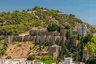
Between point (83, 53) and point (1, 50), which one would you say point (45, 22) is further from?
point (83, 53)

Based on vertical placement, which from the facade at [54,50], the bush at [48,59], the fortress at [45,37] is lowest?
the bush at [48,59]

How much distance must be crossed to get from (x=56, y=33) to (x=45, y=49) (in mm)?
4142

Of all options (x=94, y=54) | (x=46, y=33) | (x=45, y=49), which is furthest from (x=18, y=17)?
(x=94, y=54)

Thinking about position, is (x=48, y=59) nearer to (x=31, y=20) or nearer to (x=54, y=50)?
(x=54, y=50)

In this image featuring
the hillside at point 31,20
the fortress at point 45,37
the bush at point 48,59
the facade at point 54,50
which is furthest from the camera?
A: the hillside at point 31,20

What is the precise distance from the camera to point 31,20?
6153 centimetres

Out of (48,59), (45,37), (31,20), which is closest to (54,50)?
(48,59)

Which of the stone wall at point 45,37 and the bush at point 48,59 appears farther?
the stone wall at point 45,37

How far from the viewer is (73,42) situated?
123ft

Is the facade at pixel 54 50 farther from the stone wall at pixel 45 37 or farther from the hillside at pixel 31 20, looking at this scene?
the hillside at pixel 31 20

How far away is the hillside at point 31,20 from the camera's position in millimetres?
53978

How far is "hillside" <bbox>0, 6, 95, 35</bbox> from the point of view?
54.0 metres

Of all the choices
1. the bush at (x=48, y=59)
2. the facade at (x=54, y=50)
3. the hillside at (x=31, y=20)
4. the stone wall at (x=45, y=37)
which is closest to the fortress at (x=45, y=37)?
the stone wall at (x=45, y=37)

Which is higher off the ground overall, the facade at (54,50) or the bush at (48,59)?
the facade at (54,50)
